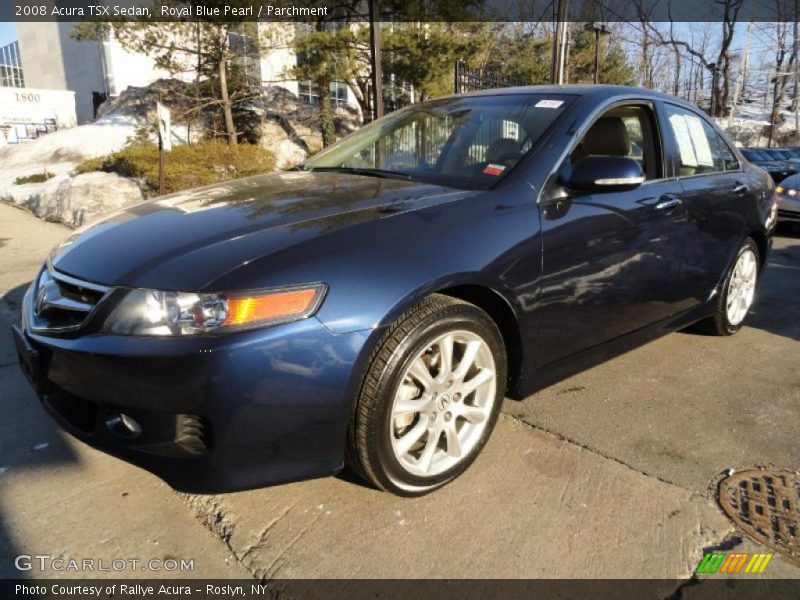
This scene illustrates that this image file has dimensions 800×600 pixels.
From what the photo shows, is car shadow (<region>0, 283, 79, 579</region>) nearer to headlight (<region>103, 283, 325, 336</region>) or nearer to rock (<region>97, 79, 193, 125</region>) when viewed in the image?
headlight (<region>103, 283, 325, 336</region>)

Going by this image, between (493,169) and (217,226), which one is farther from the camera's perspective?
(493,169)

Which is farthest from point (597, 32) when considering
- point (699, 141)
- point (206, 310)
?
point (206, 310)

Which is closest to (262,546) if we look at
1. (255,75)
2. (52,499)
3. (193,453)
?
(193,453)

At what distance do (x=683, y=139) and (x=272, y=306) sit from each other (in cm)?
276

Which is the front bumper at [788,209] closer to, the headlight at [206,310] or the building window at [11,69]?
the headlight at [206,310]

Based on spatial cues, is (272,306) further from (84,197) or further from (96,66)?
(96,66)

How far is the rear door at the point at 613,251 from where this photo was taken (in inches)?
103

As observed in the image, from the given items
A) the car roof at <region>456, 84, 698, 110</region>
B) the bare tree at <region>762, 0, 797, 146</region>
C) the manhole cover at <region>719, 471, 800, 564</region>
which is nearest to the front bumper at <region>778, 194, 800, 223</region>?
the car roof at <region>456, 84, 698, 110</region>

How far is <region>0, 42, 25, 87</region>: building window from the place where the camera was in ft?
116

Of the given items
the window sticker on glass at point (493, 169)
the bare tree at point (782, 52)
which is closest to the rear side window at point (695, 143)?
the window sticker on glass at point (493, 169)

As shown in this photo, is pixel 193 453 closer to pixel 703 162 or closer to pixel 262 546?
pixel 262 546

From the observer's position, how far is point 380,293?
2.01 meters

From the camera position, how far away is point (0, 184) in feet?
43.3

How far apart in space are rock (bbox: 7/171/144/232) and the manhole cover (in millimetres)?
8471
